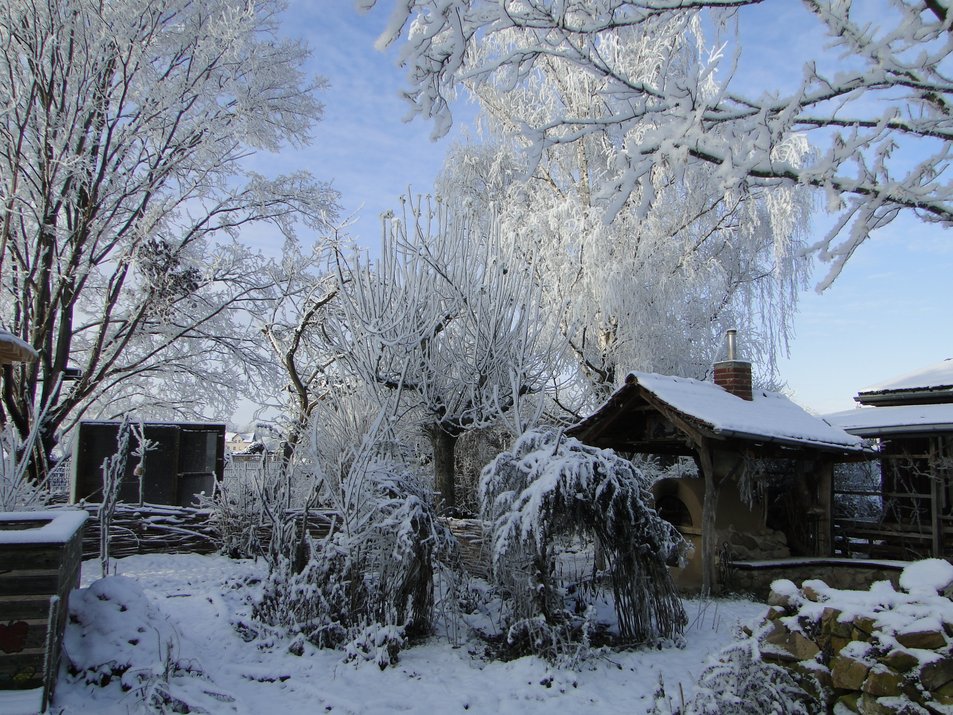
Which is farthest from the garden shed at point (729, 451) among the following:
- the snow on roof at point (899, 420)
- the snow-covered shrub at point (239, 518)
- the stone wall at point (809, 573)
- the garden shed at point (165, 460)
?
the garden shed at point (165, 460)

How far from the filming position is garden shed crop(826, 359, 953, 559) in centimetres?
1153

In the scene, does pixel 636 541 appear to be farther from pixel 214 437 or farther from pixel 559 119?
pixel 214 437

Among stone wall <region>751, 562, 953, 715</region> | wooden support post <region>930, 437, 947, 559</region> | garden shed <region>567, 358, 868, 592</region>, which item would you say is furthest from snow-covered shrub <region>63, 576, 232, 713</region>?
wooden support post <region>930, 437, 947, 559</region>

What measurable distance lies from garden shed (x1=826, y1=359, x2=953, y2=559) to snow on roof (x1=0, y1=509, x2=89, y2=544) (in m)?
11.7

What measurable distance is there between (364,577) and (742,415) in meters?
5.65

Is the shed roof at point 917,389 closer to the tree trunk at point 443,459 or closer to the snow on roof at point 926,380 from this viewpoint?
the snow on roof at point 926,380

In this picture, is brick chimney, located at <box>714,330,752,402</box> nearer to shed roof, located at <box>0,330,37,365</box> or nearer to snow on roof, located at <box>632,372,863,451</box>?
snow on roof, located at <box>632,372,863,451</box>

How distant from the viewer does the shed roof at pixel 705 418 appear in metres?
9.13

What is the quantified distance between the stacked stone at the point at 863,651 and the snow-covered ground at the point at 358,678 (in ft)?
1.71

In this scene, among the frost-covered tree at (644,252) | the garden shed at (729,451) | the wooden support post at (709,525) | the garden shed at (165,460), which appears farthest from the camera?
the frost-covered tree at (644,252)

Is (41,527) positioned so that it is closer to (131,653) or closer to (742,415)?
(131,653)

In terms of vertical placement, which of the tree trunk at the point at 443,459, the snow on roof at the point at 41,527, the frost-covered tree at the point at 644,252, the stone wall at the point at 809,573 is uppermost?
the frost-covered tree at the point at 644,252

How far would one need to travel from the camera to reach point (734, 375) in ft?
36.2

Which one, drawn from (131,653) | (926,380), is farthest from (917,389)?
(131,653)
